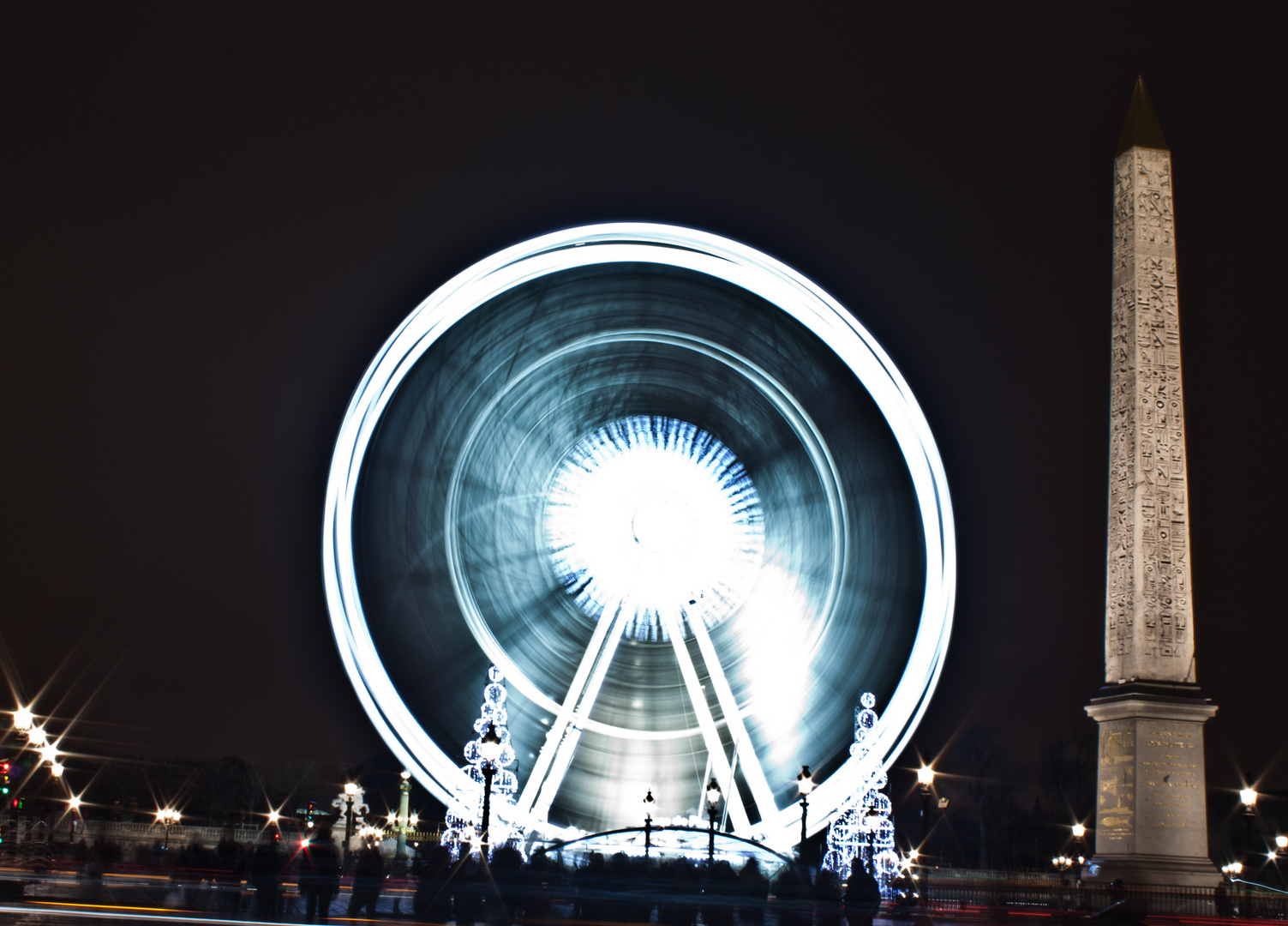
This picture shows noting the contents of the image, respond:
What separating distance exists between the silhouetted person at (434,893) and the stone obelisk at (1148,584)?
9.03 m

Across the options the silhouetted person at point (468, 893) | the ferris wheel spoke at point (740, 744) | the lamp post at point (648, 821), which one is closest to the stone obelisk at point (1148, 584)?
the ferris wheel spoke at point (740, 744)

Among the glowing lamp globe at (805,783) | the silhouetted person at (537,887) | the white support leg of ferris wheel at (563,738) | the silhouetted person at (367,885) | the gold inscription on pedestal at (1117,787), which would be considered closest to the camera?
the silhouetted person at (367,885)

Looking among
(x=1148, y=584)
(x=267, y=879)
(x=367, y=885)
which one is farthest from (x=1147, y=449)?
(x=267, y=879)

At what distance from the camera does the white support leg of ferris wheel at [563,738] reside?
16.3 meters

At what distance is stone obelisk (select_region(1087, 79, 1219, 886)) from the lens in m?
16.5

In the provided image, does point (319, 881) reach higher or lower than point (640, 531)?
lower

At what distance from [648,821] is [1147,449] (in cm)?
878

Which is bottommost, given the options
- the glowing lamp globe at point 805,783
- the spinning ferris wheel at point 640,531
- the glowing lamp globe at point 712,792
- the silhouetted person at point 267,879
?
the silhouetted person at point 267,879

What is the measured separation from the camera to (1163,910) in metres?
14.7

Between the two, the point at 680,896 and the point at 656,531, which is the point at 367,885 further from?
the point at 656,531

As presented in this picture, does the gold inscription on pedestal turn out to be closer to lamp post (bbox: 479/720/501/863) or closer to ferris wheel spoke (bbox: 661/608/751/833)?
ferris wheel spoke (bbox: 661/608/751/833)

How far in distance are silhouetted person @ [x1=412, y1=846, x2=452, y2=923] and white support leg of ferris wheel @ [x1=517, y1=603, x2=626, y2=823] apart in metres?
2.30

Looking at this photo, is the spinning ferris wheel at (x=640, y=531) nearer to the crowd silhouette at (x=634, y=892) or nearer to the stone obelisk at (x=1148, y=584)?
the crowd silhouette at (x=634, y=892)

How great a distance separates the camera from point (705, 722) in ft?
54.3
